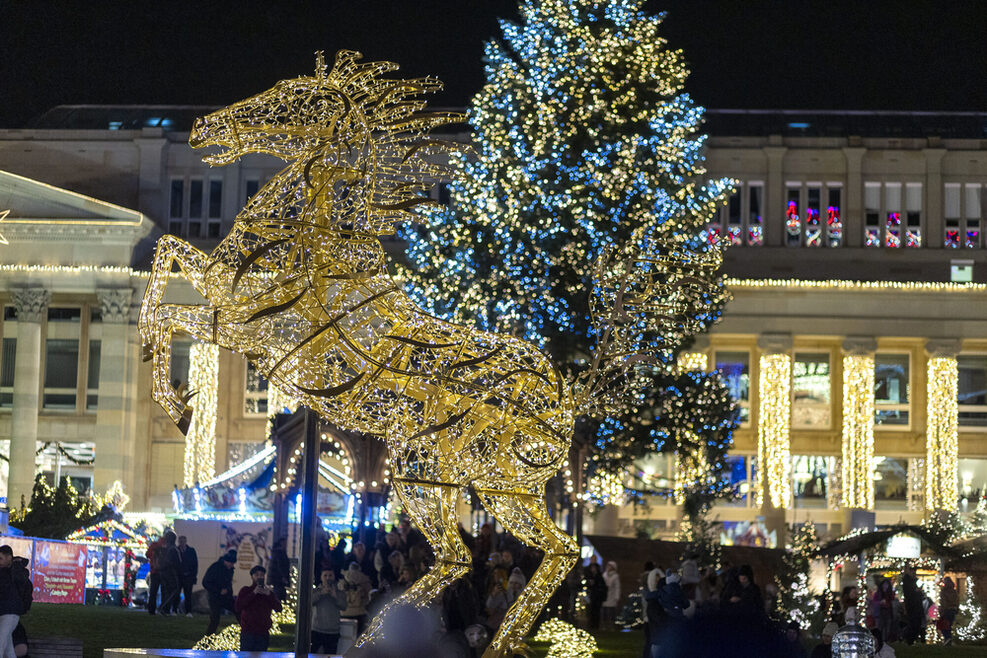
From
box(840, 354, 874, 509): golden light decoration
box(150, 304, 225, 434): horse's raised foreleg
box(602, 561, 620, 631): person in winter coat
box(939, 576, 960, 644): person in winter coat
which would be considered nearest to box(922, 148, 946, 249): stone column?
box(840, 354, 874, 509): golden light decoration

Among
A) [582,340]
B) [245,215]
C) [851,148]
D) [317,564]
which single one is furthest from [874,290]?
[245,215]

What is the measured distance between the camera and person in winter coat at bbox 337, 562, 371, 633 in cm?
2145

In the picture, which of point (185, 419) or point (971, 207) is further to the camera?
point (971, 207)

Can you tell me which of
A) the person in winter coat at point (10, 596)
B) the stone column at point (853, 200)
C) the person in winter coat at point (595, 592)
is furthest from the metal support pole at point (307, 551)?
the stone column at point (853, 200)

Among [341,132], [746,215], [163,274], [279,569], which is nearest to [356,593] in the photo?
[279,569]

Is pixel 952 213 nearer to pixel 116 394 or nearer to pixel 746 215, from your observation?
pixel 746 215

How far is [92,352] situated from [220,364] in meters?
5.96

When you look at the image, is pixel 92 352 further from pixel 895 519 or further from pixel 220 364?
pixel 895 519

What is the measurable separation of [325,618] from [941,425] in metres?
43.9

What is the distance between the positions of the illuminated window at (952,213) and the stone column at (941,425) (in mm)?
6307

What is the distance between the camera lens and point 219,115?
48.5ft

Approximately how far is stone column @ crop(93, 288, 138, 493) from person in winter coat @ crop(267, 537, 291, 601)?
3299 centimetres

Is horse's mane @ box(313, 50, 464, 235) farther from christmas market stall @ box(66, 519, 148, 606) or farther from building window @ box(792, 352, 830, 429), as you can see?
building window @ box(792, 352, 830, 429)

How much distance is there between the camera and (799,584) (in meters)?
30.2
